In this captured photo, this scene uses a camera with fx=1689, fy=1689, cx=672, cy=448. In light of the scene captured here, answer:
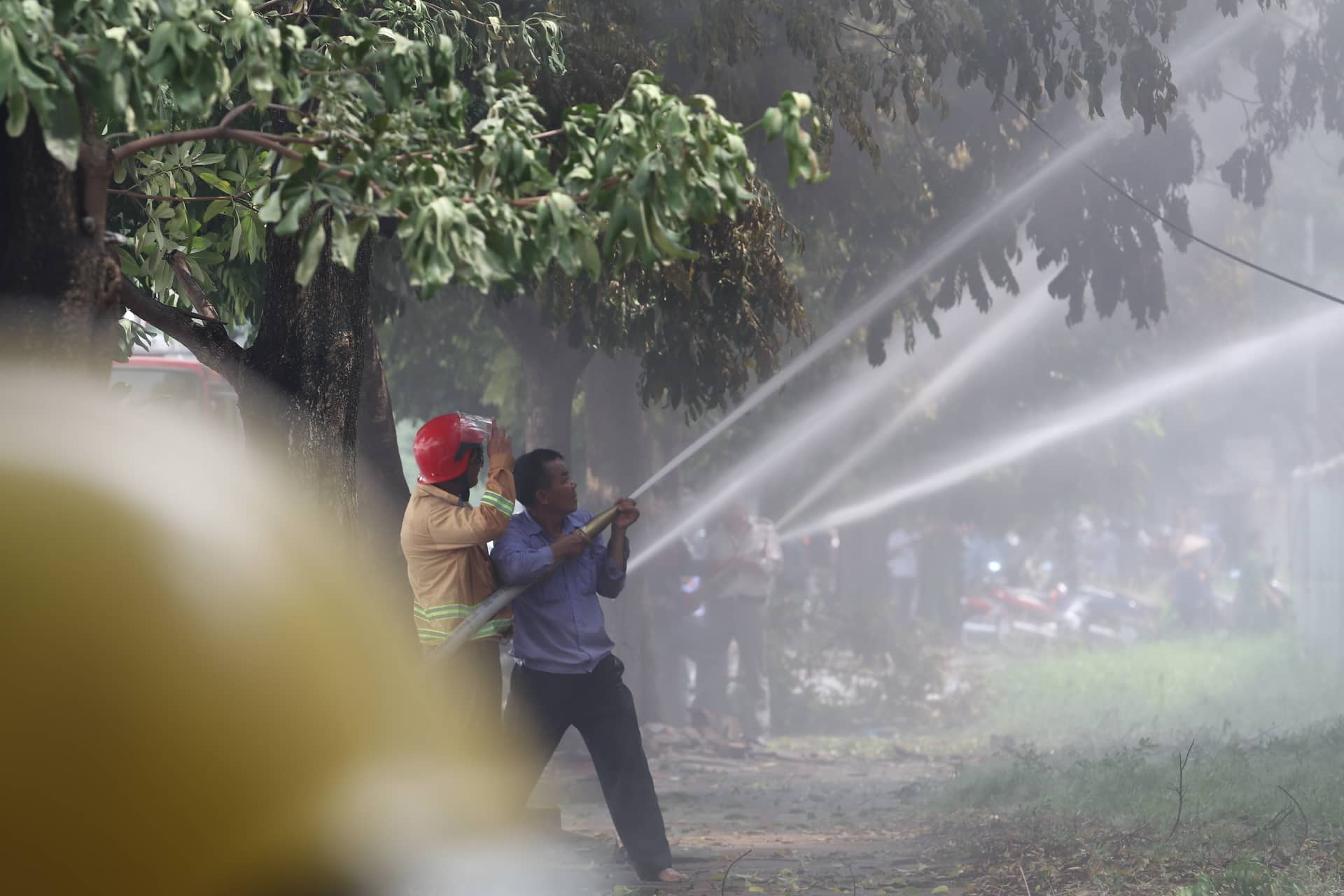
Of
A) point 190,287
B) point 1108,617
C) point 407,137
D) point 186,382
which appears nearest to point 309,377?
point 190,287

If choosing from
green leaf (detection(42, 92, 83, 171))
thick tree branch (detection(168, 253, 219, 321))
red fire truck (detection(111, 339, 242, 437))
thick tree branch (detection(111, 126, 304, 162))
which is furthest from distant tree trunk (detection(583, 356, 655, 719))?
green leaf (detection(42, 92, 83, 171))

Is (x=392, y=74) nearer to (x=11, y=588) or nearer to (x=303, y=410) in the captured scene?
(x=11, y=588)

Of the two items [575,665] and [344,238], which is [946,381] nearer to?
[575,665]

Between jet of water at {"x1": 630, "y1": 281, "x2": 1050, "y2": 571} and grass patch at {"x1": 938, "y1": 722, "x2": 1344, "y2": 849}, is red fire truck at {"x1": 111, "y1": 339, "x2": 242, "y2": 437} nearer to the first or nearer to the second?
jet of water at {"x1": 630, "y1": 281, "x2": 1050, "y2": 571}

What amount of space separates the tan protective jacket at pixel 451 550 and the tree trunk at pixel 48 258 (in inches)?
91.5

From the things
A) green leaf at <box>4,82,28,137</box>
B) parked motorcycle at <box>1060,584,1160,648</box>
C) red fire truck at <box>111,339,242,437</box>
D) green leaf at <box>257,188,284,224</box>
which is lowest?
parked motorcycle at <box>1060,584,1160,648</box>

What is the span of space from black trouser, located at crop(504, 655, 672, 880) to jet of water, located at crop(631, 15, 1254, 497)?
5253mm

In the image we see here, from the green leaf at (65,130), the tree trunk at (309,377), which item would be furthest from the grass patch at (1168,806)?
the green leaf at (65,130)

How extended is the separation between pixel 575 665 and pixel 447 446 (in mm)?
1042

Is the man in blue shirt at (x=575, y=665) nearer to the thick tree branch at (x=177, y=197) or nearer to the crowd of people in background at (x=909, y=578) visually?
the thick tree branch at (x=177, y=197)

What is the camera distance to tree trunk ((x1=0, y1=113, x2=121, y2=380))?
13.0ft

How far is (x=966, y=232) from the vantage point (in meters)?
13.2

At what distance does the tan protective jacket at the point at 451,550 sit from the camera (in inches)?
249

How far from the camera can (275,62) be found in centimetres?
360
